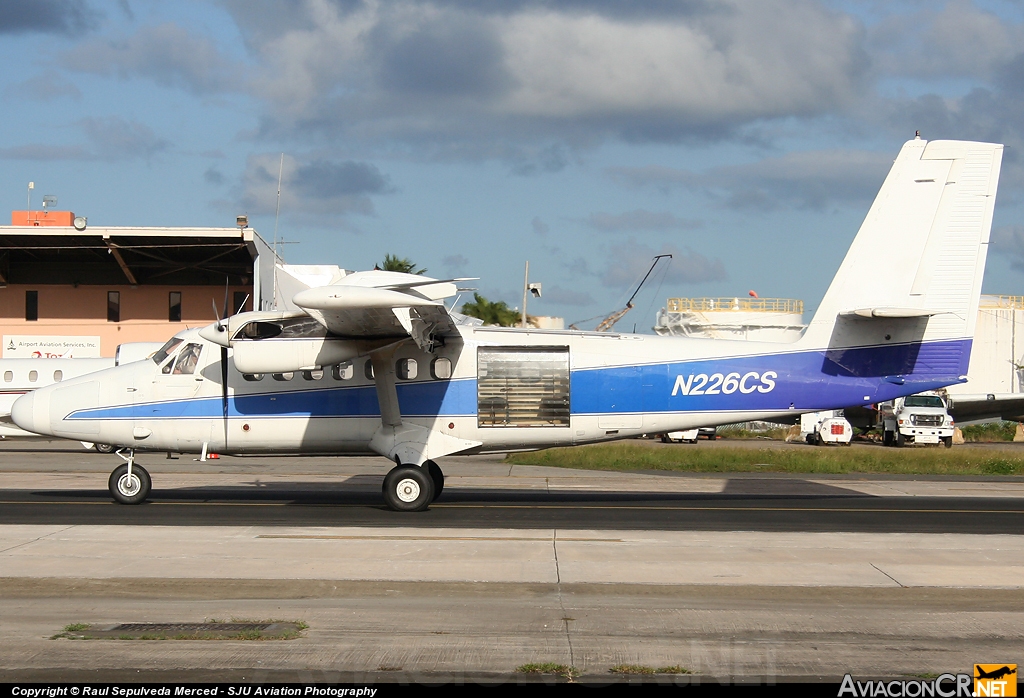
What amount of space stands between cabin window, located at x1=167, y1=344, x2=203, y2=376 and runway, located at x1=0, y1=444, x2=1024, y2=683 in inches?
88.2

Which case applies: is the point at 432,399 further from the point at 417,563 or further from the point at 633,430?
the point at 417,563

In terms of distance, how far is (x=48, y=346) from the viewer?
4138 cm

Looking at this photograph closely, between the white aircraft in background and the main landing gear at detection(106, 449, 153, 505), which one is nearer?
the main landing gear at detection(106, 449, 153, 505)

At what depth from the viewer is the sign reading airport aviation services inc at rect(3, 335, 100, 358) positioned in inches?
1625

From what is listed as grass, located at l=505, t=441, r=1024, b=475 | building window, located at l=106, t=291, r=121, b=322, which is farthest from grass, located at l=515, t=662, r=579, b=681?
building window, located at l=106, t=291, r=121, b=322

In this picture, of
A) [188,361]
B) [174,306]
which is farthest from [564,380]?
[174,306]

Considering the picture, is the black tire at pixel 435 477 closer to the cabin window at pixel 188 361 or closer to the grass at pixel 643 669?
the cabin window at pixel 188 361

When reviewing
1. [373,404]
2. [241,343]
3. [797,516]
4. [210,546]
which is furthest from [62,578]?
[797,516]

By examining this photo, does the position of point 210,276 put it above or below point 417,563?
above

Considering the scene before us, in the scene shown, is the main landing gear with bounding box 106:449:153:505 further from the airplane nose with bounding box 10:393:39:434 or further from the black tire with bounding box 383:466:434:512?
the black tire with bounding box 383:466:434:512

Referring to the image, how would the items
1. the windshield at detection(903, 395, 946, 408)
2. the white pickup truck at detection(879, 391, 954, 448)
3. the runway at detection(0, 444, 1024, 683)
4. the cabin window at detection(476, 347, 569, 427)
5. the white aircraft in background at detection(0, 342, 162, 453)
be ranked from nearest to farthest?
the runway at detection(0, 444, 1024, 683) → the cabin window at detection(476, 347, 569, 427) → the white aircraft in background at detection(0, 342, 162, 453) → the white pickup truck at detection(879, 391, 954, 448) → the windshield at detection(903, 395, 946, 408)

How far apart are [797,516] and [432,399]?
6201 mm

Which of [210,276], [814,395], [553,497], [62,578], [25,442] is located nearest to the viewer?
[62,578]

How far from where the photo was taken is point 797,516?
47.7 ft
